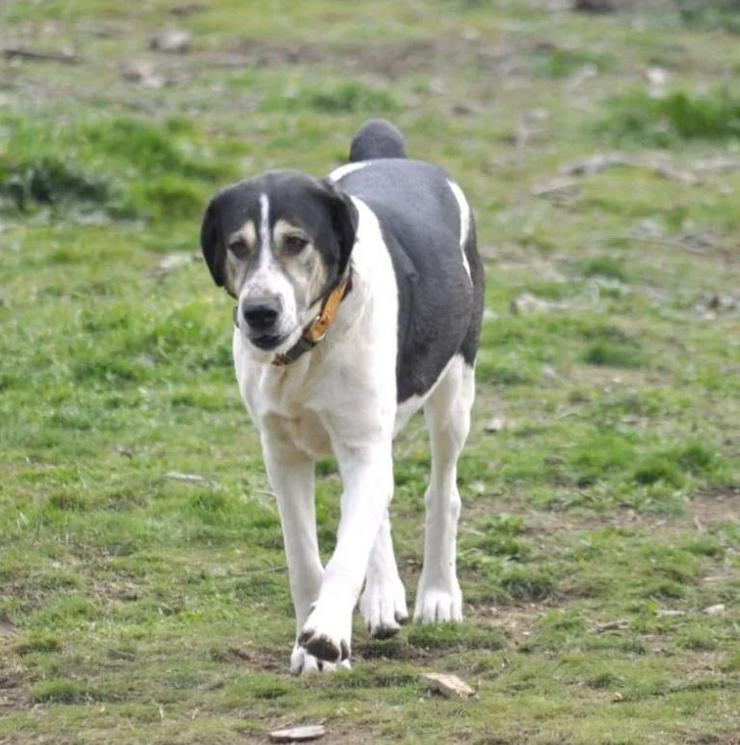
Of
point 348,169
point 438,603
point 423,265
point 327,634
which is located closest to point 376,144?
point 348,169

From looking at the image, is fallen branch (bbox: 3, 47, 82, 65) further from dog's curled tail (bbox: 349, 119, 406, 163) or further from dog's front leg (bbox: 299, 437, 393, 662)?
dog's front leg (bbox: 299, 437, 393, 662)

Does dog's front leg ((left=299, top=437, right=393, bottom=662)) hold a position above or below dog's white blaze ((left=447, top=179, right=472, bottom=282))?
below

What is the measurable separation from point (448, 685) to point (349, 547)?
0.49m

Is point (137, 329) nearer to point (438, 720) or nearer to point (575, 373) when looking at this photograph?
point (575, 373)

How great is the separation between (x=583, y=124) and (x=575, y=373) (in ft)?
19.1

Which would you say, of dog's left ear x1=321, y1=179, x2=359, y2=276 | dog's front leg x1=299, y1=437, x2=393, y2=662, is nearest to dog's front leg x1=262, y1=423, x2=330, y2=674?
dog's front leg x1=299, y1=437, x2=393, y2=662

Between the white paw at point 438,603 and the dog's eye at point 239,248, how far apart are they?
1.63 meters

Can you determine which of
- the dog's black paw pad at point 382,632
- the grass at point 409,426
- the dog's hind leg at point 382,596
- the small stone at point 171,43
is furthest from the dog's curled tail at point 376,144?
the small stone at point 171,43

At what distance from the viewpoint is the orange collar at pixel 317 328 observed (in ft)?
20.1

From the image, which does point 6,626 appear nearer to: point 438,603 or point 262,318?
point 438,603

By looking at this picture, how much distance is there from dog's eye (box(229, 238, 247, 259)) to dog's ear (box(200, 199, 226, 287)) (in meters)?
0.11

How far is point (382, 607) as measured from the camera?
688cm

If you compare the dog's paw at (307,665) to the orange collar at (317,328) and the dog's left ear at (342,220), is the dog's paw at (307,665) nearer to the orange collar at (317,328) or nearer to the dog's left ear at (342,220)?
the orange collar at (317,328)

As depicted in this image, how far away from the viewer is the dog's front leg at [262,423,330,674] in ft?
21.4
